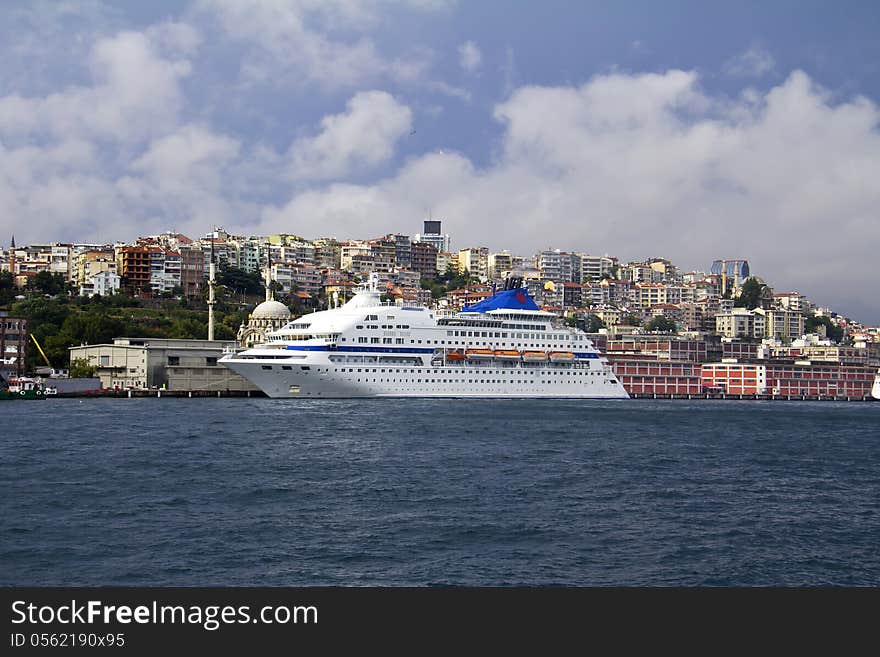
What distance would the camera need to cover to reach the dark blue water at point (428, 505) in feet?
42.3

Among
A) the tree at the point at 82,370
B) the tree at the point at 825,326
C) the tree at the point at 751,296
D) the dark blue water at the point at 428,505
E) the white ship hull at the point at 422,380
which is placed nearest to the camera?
the dark blue water at the point at 428,505

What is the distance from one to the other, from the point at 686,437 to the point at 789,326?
88253 millimetres

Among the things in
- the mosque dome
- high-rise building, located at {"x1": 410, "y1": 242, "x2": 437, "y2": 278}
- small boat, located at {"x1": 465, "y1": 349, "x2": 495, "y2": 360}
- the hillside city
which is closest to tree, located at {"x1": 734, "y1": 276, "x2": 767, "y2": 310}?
the hillside city

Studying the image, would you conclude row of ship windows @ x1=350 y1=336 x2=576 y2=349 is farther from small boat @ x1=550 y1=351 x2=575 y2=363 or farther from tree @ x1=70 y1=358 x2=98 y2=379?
tree @ x1=70 y1=358 x2=98 y2=379

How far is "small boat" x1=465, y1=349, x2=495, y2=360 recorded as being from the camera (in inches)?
2037

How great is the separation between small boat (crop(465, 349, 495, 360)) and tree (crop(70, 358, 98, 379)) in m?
18.2

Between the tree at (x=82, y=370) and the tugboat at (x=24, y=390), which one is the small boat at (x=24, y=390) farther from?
the tree at (x=82, y=370)

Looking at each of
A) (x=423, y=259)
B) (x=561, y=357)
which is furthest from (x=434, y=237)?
(x=561, y=357)

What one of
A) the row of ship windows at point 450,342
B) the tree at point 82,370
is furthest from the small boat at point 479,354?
the tree at point 82,370

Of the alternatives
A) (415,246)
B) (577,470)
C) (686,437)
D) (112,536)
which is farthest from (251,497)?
(415,246)

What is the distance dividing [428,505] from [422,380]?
106 feet

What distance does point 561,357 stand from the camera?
5516 cm

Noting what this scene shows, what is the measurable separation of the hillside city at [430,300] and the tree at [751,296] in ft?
0.77

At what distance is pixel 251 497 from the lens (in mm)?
17688
